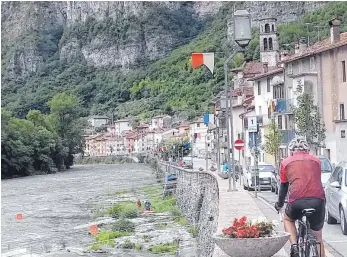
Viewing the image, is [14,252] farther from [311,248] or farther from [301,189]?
[311,248]

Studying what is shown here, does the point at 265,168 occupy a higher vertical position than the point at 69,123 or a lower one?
lower

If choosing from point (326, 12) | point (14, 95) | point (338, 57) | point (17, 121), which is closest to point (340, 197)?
point (338, 57)

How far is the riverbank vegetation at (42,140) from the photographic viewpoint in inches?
3568

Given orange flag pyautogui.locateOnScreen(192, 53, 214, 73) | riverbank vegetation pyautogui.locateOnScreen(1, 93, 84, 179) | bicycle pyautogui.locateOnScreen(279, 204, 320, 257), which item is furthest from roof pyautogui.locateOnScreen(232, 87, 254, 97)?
bicycle pyautogui.locateOnScreen(279, 204, 320, 257)

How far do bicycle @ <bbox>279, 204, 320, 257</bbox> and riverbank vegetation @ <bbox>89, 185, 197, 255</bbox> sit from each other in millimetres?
17543

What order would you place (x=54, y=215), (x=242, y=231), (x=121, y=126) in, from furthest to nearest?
1. (x=121, y=126)
2. (x=54, y=215)
3. (x=242, y=231)

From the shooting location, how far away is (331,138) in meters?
42.7

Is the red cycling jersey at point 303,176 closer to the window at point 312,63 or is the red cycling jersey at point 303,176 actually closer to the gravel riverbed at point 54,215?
the gravel riverbed at point 54,215

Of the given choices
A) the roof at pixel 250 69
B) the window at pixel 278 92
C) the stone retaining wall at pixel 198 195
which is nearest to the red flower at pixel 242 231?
the stone retaining wall at pixel 198 195

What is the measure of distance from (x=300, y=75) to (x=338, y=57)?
4.64 meters

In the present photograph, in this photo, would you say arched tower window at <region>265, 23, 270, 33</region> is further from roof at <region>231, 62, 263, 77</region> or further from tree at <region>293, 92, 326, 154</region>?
tree at <region>293, 92, 326, 154</region>

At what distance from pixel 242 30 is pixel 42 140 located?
8512cm

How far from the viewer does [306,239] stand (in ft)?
23.7

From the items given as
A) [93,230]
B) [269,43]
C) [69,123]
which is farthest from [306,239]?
[69,123]
